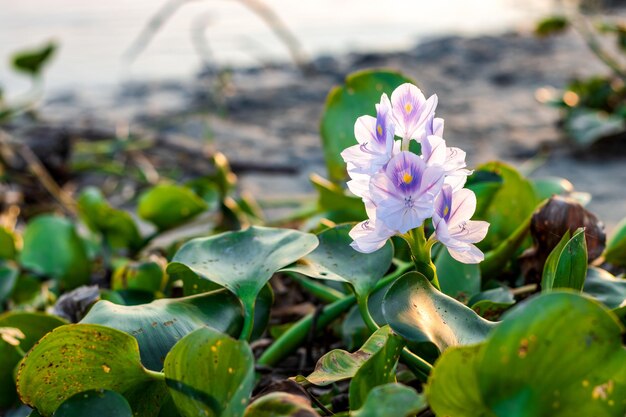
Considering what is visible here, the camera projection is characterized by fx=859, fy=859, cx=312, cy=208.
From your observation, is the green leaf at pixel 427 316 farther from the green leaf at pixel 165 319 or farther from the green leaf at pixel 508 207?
the green leaf at pixel 508 207

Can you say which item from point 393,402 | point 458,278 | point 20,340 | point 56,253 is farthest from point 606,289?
point 56,253

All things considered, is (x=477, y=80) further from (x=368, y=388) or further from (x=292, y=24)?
(x=368, y=388)

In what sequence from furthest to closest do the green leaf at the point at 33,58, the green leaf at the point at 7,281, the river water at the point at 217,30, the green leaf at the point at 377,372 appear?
the river water at the point at 217,30
the green leaf at the point at 33,58
the green leaf at the point at 7,281
the green leaf at the point at 377,372

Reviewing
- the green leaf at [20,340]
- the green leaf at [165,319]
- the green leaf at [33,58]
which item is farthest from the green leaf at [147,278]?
the green leaf at [33,58]

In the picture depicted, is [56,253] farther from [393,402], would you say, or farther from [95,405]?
[393,402]

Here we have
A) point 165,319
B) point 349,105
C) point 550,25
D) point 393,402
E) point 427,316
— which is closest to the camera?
point 393,402

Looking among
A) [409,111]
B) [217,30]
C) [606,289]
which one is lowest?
[217,30]

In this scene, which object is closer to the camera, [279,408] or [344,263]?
[279,408]
